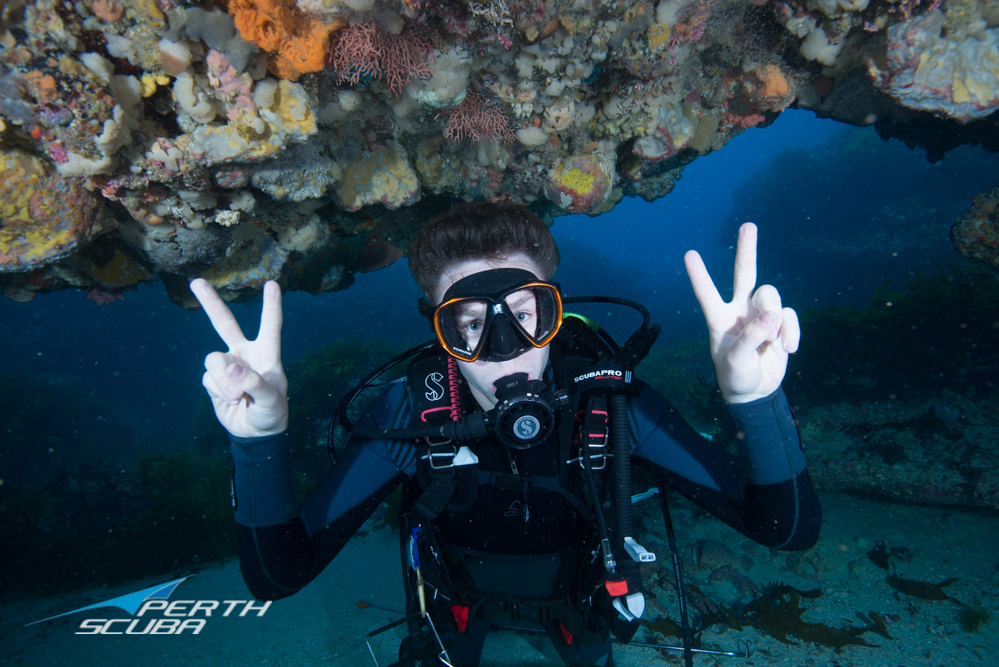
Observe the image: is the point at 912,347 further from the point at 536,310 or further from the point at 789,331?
the point at 536,310

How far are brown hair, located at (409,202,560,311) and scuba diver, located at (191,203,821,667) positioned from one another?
0.04 feet

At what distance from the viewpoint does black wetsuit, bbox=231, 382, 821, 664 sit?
2100 millimetres

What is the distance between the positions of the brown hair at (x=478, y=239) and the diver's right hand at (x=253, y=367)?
1.00 meters

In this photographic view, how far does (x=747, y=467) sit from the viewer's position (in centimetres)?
217

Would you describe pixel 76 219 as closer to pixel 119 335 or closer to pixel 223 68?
pixel 223 68

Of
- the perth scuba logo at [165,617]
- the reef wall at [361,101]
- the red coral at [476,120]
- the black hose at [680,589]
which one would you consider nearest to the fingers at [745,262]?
the black hose at [680,589]

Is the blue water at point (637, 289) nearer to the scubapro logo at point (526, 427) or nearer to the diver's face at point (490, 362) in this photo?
the diver's face at point (490, 362)

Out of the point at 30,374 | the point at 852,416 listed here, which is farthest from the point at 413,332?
the point at 852,416

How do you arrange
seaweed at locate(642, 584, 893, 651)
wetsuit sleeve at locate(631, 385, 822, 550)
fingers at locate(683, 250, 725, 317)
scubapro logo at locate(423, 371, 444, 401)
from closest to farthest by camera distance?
1. fingers at locate(683, 250, 725, 317)
2. wetsuit sleeve at locate(631, 385, 822, 550)
3. scubapro logo at locate(423, 371, 444, 401)
4. seaweed at locate(642, 584, 893, 651)

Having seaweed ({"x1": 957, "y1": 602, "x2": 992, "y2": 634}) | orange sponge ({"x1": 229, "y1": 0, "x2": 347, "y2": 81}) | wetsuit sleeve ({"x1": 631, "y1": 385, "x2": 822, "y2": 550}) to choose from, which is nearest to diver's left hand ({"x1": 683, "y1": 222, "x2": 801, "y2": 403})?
wetsuit sleeve ({"x1": 631, "y1": 385, "x2": 822, "y2": 550})

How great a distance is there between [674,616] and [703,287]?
4.35 meters

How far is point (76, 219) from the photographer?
2646mm

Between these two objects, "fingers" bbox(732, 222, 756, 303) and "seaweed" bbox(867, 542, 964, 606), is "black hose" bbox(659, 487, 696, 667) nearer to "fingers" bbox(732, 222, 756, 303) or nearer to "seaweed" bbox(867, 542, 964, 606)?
"fingers" bbox(732, 222, 756, 303)

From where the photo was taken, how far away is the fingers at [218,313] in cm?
200
